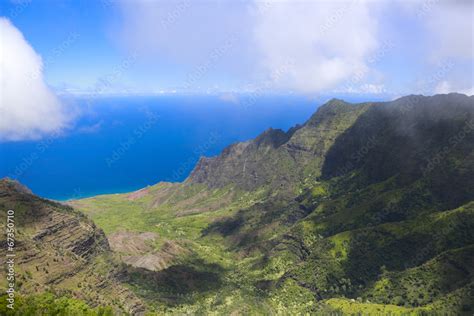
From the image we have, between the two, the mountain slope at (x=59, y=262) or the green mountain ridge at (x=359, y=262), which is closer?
the mountain slope at (x=59, y=262)

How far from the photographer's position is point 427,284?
126688mm

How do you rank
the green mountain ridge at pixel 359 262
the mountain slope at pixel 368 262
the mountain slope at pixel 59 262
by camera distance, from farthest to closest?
the mountain slope at pixel 368 262 < the green mountain ridge at pixel 359 262 < the mountain slope at pixel 59 262

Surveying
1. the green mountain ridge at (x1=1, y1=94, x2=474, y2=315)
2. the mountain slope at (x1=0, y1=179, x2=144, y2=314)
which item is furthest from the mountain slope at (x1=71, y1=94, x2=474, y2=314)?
the mountain slope at (x1=0, y1=179, x2=144, y2=314)

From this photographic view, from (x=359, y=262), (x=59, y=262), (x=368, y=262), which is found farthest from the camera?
(x=359, y=262)

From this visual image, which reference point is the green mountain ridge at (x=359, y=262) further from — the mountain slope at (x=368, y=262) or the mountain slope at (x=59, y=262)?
the mountain slope at (x=59, y=262)

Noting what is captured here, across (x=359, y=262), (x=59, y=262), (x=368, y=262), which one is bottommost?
(x=368, y=262)

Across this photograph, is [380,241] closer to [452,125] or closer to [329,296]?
[329,296]

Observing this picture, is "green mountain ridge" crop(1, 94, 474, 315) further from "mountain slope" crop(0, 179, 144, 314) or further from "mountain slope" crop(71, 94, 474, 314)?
"mountain slope" crop(0, 179, 144, 314)

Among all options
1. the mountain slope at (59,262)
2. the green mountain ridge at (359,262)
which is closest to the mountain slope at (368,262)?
the green mountain ridge at (359,262)

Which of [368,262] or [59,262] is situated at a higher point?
[59,262]

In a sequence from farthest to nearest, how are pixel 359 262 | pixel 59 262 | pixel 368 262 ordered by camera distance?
pixel 359 262 → pixel 368 262 → pixel 59 262

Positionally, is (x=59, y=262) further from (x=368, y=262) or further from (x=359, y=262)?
(x=368, y=262)

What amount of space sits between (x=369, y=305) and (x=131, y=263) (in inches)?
4000

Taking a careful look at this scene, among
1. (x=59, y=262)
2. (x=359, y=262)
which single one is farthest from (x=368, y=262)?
(x=59, y=262)
